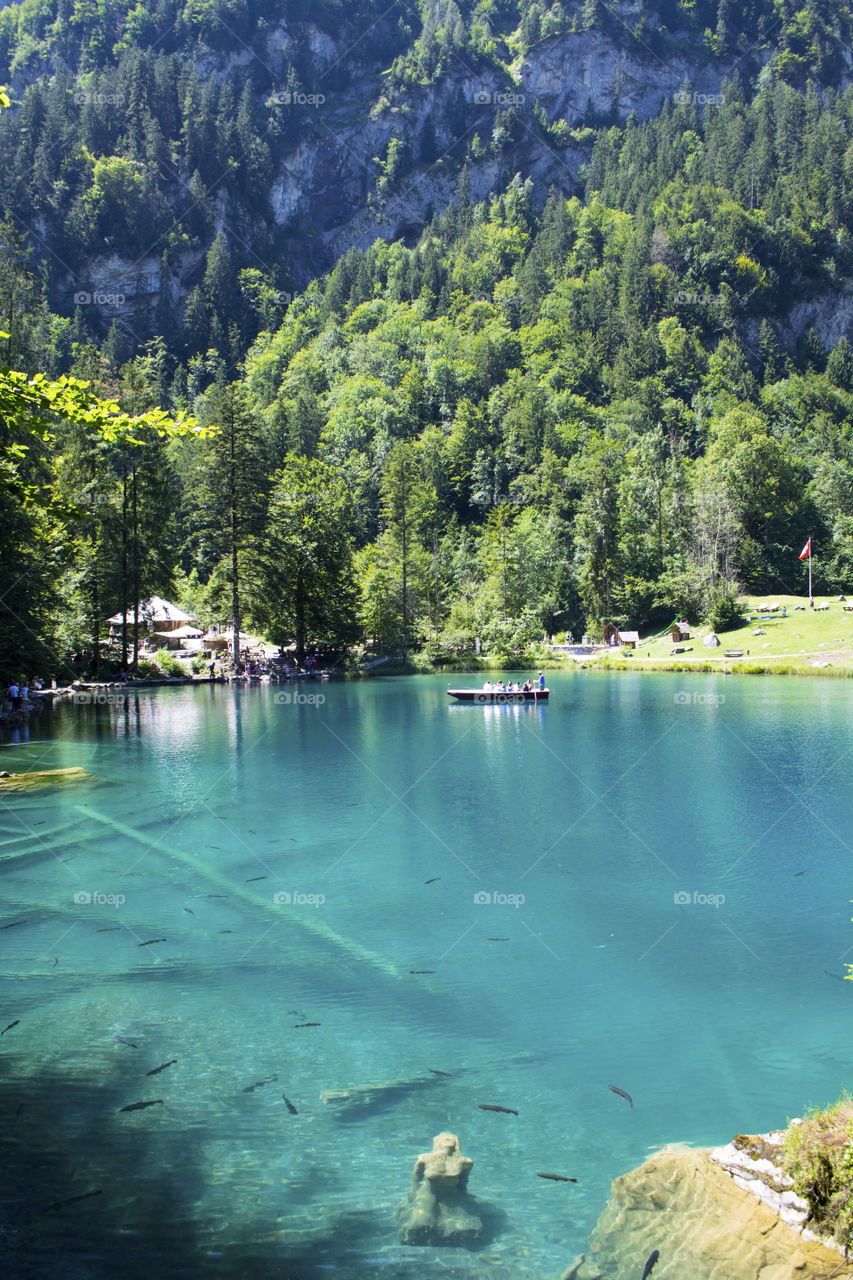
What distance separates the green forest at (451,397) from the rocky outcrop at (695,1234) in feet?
28.5

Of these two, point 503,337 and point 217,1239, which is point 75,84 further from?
point 217,1239

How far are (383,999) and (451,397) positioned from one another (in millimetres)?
122618

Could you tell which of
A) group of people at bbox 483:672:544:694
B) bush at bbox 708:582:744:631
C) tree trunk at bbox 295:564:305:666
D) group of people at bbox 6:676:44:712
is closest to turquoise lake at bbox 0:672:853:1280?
group of people at bbox 6:676:44:712

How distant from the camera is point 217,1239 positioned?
804 centimetres

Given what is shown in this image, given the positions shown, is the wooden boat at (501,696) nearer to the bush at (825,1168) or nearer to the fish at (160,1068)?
the fish at (160,1068)

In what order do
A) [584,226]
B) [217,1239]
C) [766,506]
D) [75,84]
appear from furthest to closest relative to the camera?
[75,84], [584,226], [766,506], [217,1239]

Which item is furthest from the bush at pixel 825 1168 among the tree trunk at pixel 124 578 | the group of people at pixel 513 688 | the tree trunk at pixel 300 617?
the tree trunk at pixel 300 617

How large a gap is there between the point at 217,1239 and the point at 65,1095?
3.11 metres

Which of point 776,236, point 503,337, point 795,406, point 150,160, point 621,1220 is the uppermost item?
point 150,160

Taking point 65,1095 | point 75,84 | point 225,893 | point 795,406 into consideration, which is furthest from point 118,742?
point 75,84

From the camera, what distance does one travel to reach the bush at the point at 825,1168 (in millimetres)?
7098

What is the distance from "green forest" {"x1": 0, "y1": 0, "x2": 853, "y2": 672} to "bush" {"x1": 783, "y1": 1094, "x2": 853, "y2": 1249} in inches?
346

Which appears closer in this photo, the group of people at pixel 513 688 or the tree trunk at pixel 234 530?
the group of people at pixel 513 688

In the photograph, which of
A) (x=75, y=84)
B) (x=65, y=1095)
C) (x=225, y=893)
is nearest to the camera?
(x=65, y=1095)
